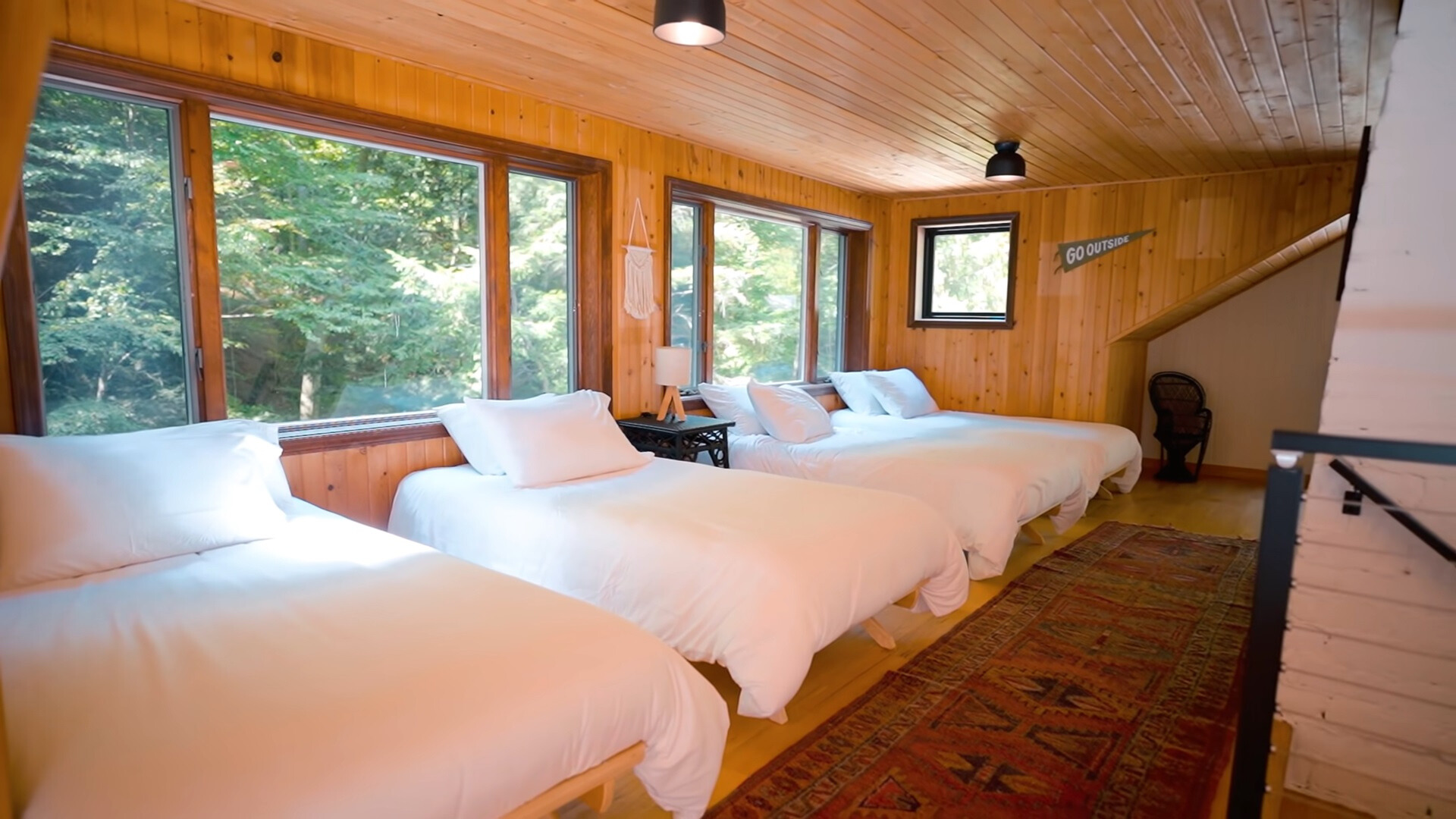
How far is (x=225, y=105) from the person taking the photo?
2.66 m

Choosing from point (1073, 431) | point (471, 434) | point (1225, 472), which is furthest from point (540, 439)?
point (1225, 472)

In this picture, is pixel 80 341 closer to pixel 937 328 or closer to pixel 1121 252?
pixel 937 328

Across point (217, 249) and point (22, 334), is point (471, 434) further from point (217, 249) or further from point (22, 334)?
point (22, 334)

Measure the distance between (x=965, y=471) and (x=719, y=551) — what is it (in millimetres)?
1792

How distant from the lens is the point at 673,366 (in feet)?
13.3

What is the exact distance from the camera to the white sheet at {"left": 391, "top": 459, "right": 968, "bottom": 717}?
221 cm

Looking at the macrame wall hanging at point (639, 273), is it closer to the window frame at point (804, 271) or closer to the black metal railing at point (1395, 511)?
the window frame at point (804, 271)

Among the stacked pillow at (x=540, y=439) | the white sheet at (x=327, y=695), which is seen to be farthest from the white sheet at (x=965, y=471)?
the white sheet at (x=327, y=695)

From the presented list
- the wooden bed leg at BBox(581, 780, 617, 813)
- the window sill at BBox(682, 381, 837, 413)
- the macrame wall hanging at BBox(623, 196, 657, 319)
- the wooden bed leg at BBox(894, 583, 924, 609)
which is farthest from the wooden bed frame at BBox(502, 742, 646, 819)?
the window sill at BBox(682, 381, 837, 413)

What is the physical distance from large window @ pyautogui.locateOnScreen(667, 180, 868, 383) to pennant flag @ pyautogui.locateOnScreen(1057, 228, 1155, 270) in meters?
1.51

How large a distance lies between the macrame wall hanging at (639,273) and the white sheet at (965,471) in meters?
0.95

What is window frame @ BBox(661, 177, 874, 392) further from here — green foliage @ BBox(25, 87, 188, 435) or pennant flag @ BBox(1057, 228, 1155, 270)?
green foliage @ BBox(25, 87, 188, 435)

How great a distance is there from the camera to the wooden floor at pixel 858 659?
6.88 feet

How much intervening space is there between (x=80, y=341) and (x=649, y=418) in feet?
7.72
